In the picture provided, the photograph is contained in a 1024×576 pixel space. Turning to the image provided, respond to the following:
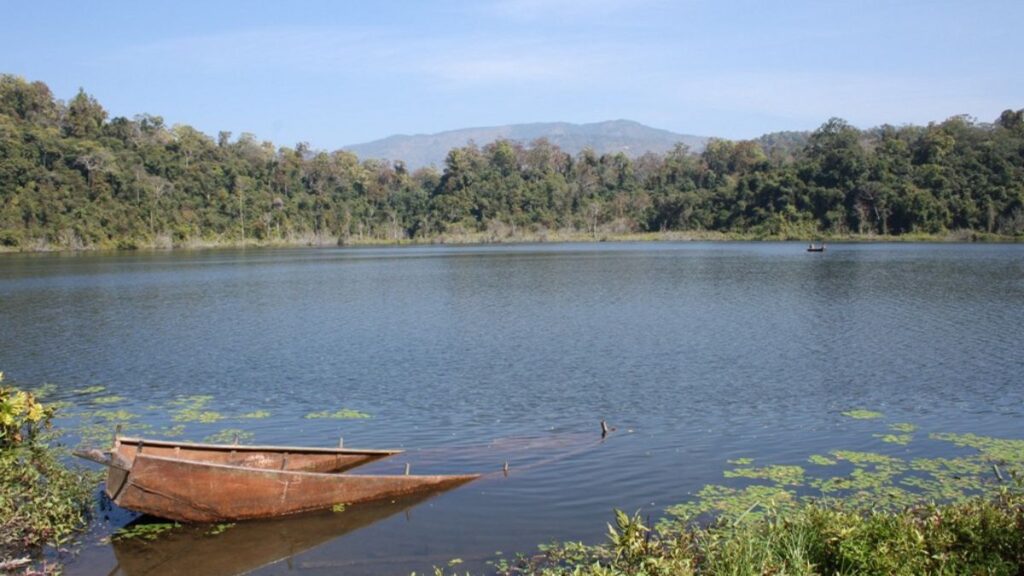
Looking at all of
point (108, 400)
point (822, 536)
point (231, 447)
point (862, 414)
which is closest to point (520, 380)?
point (862, 414)

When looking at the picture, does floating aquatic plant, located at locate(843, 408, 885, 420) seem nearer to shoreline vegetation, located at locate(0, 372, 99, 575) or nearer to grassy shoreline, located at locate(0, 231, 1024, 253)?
shoreline vegetation, located at locate(0, 372, 99, 575)

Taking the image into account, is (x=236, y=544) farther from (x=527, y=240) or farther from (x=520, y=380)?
(x=527, y=240)

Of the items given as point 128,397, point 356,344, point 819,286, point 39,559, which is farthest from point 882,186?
point 39,559

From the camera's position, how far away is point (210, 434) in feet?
50.4

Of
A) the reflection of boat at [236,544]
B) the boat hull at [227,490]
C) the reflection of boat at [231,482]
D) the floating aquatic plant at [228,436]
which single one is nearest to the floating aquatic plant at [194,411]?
the floating aquatic plant at [228,436]

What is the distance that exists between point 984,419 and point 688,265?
45.4 meters

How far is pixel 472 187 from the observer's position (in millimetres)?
139750

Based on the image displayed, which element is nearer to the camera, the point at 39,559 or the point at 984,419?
the point at 39,559

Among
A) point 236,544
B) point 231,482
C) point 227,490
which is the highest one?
point 231,482

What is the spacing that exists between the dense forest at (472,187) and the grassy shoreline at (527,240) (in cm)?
54

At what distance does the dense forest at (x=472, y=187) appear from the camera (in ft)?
315

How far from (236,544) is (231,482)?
2.55 feet

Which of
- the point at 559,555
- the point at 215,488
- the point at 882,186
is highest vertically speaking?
the point at 882,186

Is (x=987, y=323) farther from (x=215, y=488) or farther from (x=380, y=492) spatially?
(x=215, y=488)
